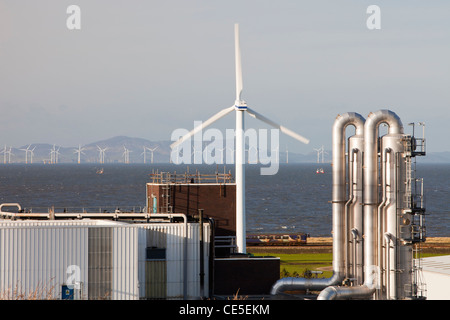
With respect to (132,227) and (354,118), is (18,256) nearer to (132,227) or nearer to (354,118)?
(132,227)

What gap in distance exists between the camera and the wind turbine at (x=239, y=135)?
5747cm

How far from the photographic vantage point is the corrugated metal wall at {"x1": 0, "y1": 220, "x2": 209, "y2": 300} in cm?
3669

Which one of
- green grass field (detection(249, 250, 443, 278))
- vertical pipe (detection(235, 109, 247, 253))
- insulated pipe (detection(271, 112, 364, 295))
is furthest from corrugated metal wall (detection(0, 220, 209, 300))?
green grass field (detection(249, 250, 443, 278))

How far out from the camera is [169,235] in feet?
136

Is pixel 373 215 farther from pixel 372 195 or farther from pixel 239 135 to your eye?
pixel 239 135

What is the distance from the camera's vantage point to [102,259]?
38094mm

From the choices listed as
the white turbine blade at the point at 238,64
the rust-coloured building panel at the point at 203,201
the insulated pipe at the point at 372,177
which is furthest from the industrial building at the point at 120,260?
the white turbine blade at the point at 238,64

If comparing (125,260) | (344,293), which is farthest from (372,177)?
(125,260)

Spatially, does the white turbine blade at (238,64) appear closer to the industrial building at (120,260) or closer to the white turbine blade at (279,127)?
the white turbine blade at (279,127)

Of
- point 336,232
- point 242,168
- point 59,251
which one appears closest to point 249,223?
point 242,168

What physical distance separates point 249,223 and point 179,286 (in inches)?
4313

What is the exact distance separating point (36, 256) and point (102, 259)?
3.56 metres

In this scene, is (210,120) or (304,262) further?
(304,262)

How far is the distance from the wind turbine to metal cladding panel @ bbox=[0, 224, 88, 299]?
72.4 ft
